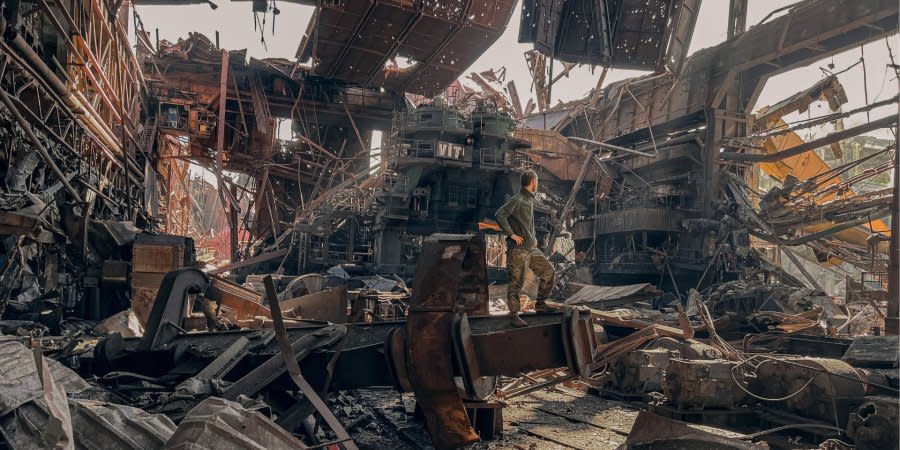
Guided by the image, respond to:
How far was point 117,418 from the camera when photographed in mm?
3061

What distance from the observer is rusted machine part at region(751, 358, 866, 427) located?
20.9ft

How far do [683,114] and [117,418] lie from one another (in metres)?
22.3

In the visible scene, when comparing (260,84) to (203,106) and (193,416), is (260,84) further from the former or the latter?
(193,416)

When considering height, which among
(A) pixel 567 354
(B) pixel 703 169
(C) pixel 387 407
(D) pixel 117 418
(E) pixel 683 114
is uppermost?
(E) pixel 683 114

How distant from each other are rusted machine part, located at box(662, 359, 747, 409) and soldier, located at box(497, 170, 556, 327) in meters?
2.73

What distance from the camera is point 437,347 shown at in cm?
364

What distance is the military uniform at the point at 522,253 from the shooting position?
16.7ft

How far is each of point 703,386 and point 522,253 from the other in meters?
3.22

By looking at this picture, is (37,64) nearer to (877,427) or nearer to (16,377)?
(16,377)

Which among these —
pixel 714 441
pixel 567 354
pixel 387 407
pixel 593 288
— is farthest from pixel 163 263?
pixel 593 288

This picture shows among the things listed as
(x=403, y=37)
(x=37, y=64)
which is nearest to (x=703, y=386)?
Result: (x=37, y=64)

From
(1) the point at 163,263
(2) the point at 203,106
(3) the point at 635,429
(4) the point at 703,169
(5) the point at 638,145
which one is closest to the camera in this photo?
(3) the point at 635,429

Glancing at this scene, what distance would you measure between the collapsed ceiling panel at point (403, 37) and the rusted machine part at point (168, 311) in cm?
1609

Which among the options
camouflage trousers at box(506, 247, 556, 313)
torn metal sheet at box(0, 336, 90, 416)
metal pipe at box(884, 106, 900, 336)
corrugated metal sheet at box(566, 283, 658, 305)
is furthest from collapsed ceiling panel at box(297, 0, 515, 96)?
torn metal sheet at box(0, 336, 90, 416)
